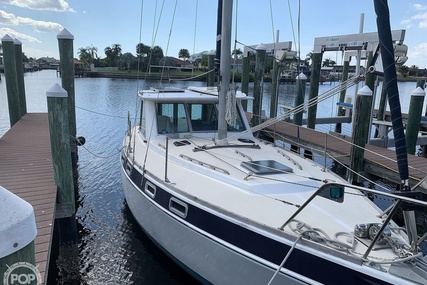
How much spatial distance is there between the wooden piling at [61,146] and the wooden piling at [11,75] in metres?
6.86

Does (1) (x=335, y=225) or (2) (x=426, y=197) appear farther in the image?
(2) (x=426, y=197)

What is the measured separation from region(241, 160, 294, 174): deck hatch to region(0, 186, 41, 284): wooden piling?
3765 millimetres

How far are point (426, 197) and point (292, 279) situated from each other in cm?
613

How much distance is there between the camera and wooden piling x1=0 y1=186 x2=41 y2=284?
63.0 inches

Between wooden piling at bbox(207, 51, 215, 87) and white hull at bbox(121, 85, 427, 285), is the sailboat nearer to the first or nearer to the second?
white hull at bbox(121, 85, 427, 285)

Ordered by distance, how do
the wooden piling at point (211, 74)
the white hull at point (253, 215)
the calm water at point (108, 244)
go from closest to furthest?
the white hull at point (253, 215) < the calm water at point (108, 244) < the wooden piling at point (211, 74)

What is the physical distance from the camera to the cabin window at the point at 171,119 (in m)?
7.47

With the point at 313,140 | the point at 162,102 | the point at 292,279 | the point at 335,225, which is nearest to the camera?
the point at 292,279

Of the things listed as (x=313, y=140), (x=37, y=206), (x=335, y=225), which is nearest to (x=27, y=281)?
(x=335, y=225)

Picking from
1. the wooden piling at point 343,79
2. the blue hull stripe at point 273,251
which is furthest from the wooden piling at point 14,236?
the wooden piling at point 343,79

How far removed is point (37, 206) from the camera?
17.4 feet

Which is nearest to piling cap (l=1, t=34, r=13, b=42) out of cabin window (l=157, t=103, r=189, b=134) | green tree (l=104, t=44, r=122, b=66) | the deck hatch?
cabin window (l=157, t=103, r=189, b=134)

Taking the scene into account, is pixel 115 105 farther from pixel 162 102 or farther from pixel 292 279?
pixel 292 279

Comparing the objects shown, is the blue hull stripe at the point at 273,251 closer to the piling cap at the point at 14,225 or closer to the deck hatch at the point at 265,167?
the deck hatch at the point at 265,167
